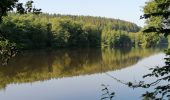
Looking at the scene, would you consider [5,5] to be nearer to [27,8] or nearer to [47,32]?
[27,8]

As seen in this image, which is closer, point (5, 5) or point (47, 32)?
point (5, 5)

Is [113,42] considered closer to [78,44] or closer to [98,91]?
[78,44]

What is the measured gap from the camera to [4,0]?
850 centimetres

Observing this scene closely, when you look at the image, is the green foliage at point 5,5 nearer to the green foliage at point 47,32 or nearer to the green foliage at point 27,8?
the green foliage at point 27,8

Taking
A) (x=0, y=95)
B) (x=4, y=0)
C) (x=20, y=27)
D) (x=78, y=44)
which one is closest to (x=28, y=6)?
(x=4, y=0)

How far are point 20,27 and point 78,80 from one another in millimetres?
60284

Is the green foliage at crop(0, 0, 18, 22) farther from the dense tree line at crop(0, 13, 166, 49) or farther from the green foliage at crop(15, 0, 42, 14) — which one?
the dense tree line at crop(0, 13, 166, 49)

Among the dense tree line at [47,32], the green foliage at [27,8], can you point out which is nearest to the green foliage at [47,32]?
the dense tree line at [47,32]

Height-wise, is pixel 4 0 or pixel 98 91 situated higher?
pixel 4 0

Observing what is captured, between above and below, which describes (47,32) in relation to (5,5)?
below

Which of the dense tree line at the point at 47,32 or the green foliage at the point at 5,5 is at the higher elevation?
the green foliage at the point at 5,5

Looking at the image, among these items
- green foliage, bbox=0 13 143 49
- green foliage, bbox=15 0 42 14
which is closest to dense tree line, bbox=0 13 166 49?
green foliage, bbox=0 13 143 49

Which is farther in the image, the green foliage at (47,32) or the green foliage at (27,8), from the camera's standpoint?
the green foliage at (47,32)

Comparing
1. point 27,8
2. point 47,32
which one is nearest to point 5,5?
point 27,8
